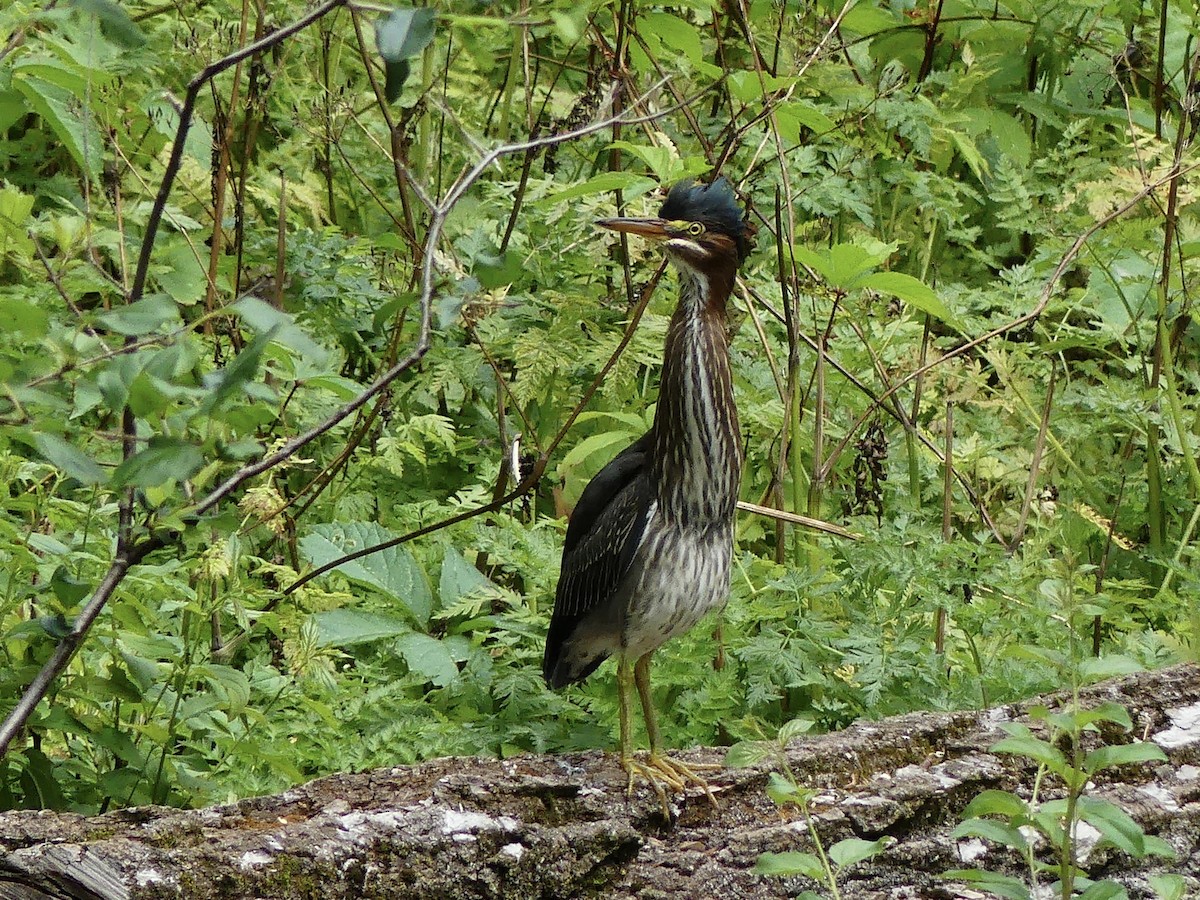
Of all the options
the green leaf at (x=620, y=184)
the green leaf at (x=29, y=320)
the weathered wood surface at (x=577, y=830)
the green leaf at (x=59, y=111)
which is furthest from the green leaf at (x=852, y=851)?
the green leaf at (x=59, y=111)

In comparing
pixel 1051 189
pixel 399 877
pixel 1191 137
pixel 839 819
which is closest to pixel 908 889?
pixel 839 819

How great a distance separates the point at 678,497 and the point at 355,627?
107 centimetres

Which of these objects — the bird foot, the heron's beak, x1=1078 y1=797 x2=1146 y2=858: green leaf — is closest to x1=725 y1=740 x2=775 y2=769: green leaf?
x1=1078 y1=797 x2=1146 y2=858: green leaf

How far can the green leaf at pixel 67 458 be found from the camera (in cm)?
179

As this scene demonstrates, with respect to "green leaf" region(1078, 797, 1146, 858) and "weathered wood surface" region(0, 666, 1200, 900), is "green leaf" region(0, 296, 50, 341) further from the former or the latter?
"green leaf" region(1078, 797, 1146, 858)

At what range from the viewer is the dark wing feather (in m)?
3.59

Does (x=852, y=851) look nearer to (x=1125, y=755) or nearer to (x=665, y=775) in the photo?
(x=1125, y=755)

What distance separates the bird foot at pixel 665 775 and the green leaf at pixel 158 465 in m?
1.51

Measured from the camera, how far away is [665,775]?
3.06 meters

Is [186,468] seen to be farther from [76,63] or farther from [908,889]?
[76,63]

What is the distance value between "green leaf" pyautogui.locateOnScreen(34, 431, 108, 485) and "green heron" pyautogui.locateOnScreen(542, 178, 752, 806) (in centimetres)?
180

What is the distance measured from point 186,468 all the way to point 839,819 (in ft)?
5.14

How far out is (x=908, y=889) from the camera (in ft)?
8.52

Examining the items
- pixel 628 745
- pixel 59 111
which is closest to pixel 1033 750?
pixel 628 745
